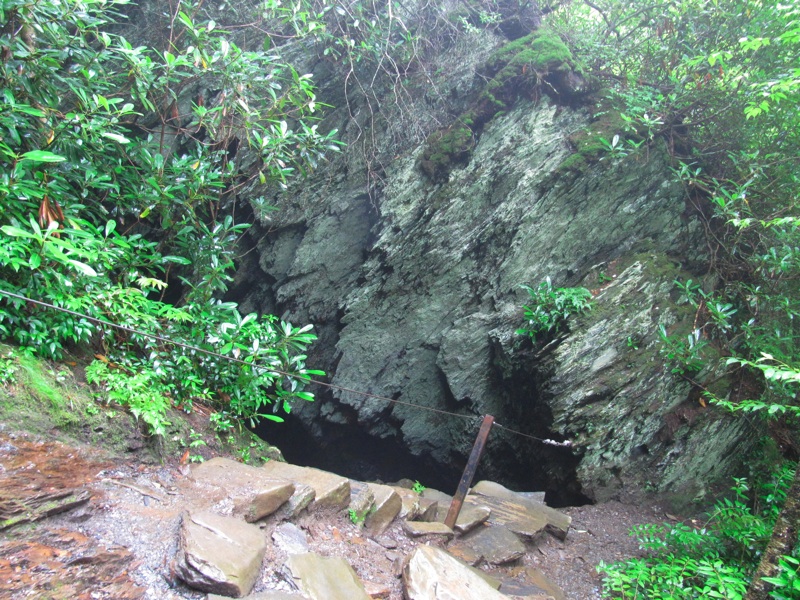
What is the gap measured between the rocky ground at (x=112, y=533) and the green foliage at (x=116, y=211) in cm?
51

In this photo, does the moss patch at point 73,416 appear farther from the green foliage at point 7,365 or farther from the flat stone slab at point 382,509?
the flat stone slab at point 382,509

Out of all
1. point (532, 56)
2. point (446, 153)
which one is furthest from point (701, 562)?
point (532, 56)

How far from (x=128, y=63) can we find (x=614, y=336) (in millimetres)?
5369

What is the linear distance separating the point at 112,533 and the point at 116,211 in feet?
10.1

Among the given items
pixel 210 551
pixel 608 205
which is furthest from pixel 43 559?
pixel 608 205

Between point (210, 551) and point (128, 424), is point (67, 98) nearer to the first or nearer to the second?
point (128, 424)

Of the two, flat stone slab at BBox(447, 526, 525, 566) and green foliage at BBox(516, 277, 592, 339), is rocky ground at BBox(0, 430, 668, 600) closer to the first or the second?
flat stone slab at BBox(447, 526, 525, 566)

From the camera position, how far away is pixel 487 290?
5711mm

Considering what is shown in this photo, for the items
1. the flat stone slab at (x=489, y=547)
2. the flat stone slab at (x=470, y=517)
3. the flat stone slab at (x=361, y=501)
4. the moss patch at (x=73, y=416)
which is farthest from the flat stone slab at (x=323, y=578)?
the flat stone slab at (x=470, y=517)

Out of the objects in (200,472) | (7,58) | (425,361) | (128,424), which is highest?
(7,58)

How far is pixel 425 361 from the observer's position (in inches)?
240

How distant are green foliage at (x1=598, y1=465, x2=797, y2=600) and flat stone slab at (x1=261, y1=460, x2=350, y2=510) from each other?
1989 millimetres

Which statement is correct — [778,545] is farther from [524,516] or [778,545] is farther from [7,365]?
[7,365]

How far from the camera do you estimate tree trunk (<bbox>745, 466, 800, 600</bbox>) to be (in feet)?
7.99
